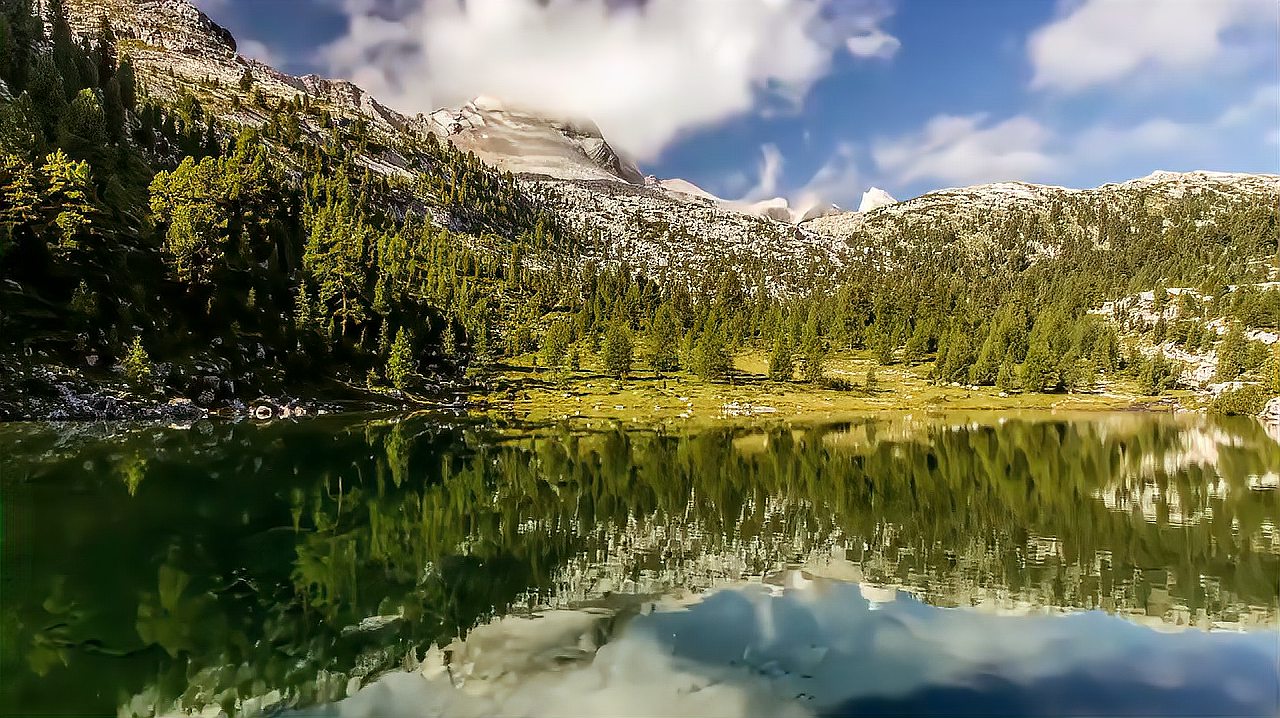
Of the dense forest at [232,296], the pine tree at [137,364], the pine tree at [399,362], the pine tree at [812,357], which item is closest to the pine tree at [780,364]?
the dense forest at [232,296]

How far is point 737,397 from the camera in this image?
136 m

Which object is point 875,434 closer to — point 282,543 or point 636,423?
point 636,423

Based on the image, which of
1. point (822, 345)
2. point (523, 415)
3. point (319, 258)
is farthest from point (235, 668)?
Result: point (822, 345)

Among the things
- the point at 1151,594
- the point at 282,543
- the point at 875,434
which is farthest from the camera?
the point at 875,434

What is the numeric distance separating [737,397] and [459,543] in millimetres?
109807

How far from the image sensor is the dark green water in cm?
1789

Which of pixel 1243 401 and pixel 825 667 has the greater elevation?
pixel 1243 401

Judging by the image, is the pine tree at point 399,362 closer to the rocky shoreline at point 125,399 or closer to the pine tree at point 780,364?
the rocky shoreline at point 125,399

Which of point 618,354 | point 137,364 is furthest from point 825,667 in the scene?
point 618,354

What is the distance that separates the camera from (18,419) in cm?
6612

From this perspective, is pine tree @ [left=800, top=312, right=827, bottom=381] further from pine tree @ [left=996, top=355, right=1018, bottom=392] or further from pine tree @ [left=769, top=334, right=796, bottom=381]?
pine tree @ [left=996, top=355, right=1018, bottom=392]

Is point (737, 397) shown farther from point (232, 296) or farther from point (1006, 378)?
point (232, 296)

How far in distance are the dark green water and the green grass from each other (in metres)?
59.5

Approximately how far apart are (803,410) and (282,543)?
109 meters
